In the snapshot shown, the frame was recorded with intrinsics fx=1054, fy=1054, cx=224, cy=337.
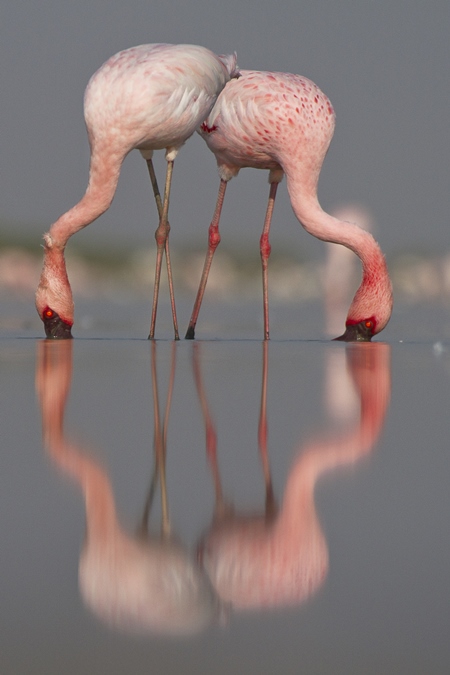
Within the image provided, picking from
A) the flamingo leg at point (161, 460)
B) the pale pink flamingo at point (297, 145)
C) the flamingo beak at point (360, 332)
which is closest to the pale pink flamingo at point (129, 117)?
the pale pink flamingo at point (297, 145)

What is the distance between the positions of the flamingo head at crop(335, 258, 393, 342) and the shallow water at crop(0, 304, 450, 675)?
10.5ft

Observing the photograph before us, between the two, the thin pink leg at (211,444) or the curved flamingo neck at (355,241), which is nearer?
the thin pink leg at (211,444)

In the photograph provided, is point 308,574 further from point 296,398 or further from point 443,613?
point 296,398

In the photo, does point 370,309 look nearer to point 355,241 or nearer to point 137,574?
point 355,241

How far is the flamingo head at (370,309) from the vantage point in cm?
586

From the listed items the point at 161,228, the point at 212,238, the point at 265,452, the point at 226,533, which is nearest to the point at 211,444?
the point at 265,452

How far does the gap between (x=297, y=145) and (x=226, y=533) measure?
194 inches

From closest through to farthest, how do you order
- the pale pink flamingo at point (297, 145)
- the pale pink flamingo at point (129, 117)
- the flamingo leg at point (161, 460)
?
the flamingo leg at point (161, 460), the pale pink flamingo at point (129, 117), the pale pink flamingo at point (297, 145)

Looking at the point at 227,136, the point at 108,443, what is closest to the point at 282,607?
the point at 108,443

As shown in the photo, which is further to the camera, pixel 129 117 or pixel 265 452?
pixel 129 117

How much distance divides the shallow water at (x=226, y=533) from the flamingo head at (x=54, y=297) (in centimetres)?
328

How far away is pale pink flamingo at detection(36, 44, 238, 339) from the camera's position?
5285 millimetres

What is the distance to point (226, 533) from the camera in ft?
3.88

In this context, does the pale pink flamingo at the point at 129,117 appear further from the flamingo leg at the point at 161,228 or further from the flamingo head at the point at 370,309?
the flamingo head at the point at 370,309
